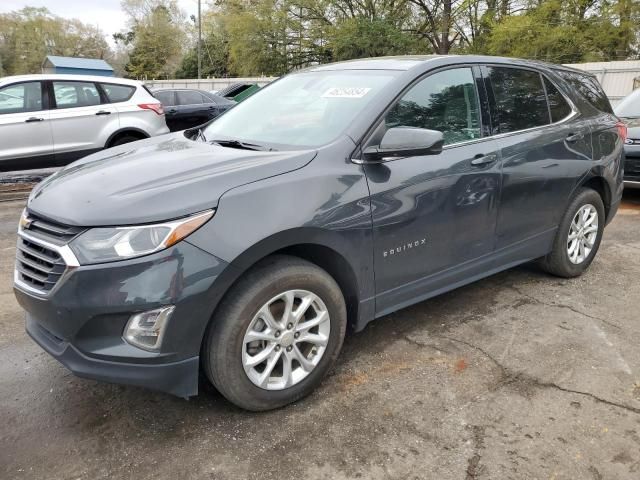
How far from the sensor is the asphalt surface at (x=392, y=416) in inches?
88.4

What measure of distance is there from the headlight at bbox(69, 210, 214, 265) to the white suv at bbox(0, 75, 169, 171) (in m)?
6.33

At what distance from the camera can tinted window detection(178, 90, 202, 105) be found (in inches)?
492

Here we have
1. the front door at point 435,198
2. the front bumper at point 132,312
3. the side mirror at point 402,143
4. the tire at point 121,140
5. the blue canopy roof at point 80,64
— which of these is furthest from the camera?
the blue canopy roof at point 80,64

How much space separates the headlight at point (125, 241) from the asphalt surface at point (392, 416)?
0.88 metres

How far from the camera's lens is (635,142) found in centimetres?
693

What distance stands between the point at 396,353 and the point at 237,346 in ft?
3.81

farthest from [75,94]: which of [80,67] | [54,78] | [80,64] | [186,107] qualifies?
[80,64]

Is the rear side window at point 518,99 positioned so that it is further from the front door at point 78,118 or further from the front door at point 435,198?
the front door at point 78,118

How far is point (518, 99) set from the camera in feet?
12.1

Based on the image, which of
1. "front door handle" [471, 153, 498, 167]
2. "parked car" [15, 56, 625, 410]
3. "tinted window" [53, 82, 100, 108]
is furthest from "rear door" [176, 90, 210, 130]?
"front door handle" [471, 153, 498, 167]


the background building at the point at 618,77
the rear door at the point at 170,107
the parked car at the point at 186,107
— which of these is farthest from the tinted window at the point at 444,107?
the background building at the point at 618,77

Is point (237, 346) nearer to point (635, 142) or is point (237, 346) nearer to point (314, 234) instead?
point (314, 234)

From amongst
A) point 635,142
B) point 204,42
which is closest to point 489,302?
point 635,142

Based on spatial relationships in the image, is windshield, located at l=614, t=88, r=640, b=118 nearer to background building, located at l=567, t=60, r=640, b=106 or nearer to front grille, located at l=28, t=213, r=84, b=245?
front grille, located at l=28, t=213, r=84, b=245
